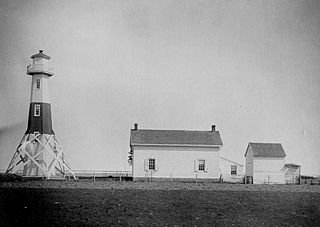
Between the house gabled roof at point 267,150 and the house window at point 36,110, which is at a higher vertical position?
the house window at point 36,110

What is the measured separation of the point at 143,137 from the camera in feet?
87.9

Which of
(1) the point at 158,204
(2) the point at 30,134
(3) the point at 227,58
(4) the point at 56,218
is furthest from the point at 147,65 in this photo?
(2) the point at 30,134

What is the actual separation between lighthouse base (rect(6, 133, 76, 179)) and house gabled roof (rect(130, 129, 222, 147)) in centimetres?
420

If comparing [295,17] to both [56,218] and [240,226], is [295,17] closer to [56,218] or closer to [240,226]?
[240,226]

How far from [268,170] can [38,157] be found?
511 inches

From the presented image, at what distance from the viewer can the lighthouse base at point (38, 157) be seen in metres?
23.4

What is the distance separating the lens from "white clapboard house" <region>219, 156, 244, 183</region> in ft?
89.8

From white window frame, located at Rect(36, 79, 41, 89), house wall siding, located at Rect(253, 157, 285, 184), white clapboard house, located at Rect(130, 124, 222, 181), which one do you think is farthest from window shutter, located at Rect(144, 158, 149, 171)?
white window frame, located at Rect(36, 79, 41, 89)

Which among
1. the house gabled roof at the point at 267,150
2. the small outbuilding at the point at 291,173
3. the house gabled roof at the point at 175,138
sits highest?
the house gabled roof at the point at 175,138

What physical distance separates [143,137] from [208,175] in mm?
4182

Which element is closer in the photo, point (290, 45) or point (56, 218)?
point (56, 218)

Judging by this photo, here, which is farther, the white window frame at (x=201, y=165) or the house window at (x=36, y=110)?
the white window frame at (x=201, y=165)

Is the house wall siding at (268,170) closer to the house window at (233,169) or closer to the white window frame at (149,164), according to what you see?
the house window at (233,169)

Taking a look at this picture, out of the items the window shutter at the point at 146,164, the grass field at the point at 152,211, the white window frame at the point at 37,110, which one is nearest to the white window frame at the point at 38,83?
the white window frame at the point at 37,110
